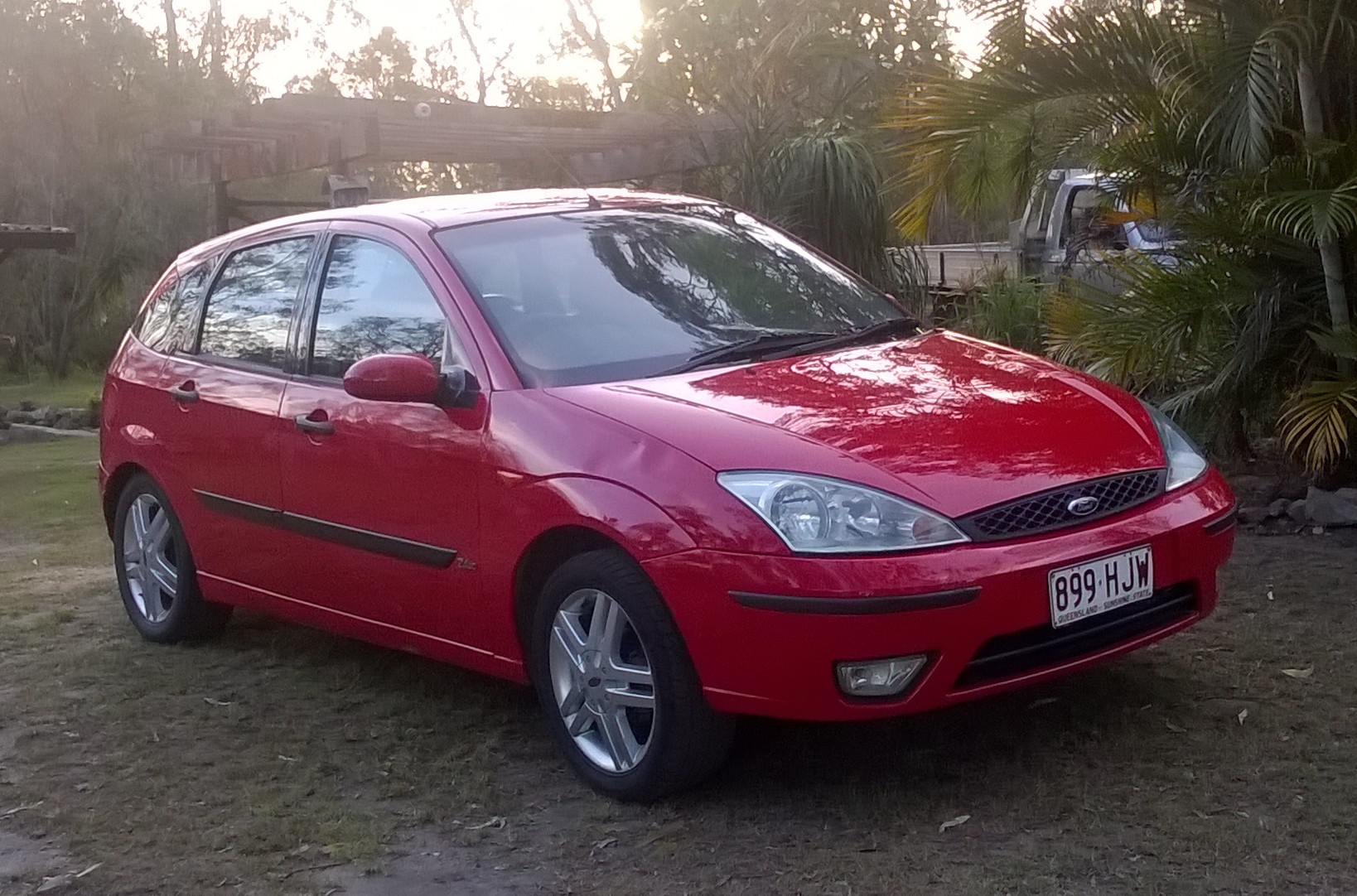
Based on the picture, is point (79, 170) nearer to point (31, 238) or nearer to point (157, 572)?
point (31, 238)

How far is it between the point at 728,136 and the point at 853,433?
8860 millimetres

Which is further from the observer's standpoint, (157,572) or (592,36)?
(592,36)

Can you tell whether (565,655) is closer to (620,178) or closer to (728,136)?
(728,136)

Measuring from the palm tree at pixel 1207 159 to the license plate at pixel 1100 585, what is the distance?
8.28ft

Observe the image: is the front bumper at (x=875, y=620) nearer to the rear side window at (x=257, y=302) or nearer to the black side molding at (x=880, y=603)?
the black side molding at (x=880, y=603)

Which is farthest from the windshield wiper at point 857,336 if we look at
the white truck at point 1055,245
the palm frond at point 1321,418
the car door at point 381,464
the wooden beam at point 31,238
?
the wooden beam at point 31,238

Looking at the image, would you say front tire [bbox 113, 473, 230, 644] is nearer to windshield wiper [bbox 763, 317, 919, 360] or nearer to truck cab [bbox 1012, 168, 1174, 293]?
windshield wiper [bbox 763, 317, 919, 360]

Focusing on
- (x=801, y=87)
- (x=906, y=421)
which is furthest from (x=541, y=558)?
(x=801, y=87)

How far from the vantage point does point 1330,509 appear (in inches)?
274

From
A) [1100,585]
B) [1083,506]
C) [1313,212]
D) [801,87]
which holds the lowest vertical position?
[1100,585]

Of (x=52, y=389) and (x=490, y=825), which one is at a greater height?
(x=490, y=825)

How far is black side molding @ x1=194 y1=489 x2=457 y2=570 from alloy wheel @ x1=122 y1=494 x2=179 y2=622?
0.53 meters

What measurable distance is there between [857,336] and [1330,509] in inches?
113

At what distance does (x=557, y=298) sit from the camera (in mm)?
4941
